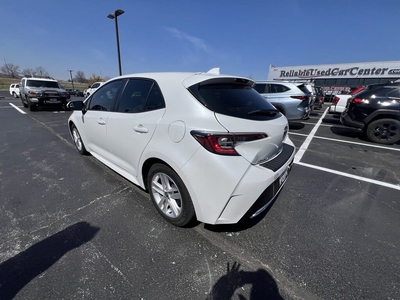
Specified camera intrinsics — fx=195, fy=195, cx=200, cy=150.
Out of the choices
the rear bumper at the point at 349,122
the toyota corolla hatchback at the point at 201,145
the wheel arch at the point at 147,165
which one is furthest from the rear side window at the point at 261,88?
the wheel arch at the point at 147,165

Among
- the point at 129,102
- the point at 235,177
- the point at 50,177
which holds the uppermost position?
the point at 129,102

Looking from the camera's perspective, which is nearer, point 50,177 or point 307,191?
point 307,191

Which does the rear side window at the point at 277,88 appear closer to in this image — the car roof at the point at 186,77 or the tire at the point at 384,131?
the tire at the point at 384,131

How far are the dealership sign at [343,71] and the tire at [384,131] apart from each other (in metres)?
30.0

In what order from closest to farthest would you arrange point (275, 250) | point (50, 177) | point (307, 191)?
point (275, 250) < point (307, 191) < point (50, 177)

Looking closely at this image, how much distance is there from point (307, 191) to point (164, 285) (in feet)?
8.32

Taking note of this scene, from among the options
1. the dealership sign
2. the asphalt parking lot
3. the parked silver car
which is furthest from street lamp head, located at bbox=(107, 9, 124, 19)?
the dealership sign

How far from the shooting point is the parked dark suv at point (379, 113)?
563 centimetres

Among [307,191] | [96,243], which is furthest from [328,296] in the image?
[96,243]

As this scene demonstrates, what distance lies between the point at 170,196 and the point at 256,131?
45.7 inches

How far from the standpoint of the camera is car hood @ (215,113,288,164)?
1726 mm

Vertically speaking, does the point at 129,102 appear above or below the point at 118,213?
above

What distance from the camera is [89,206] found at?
2584mm

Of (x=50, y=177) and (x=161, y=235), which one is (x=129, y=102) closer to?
(x=161, y=235)
